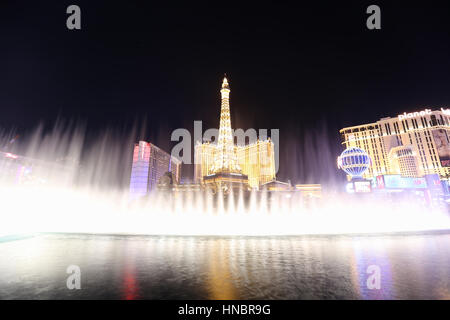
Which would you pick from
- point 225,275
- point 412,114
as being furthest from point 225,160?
point 412,114

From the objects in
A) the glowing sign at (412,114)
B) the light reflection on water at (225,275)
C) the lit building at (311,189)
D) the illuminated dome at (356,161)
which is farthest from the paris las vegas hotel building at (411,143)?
the light reflection on water at (225,275)

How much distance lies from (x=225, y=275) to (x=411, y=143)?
92.0 m

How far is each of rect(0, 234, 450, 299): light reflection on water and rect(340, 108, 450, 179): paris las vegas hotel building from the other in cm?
6753

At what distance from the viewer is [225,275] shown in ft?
17.4

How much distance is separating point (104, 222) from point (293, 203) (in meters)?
26.3

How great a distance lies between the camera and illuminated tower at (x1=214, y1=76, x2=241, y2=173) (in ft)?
203

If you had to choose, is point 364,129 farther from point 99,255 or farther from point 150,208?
point 99,255

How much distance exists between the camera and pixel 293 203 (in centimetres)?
3253

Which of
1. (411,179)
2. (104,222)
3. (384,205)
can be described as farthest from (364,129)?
(104,222)

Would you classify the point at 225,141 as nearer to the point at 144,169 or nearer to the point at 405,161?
the point at 144,169

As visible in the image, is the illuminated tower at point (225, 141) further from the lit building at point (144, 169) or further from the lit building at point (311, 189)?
the lit building at point (144, 169)

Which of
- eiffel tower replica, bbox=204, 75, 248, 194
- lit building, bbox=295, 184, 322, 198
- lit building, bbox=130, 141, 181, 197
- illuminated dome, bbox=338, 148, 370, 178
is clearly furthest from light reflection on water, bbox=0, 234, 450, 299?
lit building, bbox=130, 141, 181, 197

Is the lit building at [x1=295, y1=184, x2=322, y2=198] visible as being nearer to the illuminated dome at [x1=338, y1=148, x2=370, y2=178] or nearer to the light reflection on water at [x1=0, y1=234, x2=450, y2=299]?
the illuminated dome at [x1=338, y1=148, x2=370, y2=178]

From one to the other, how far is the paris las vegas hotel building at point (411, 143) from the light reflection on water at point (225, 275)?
6753 cm
